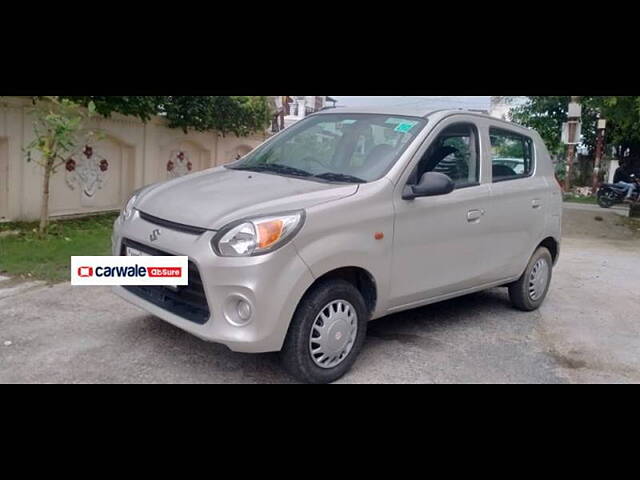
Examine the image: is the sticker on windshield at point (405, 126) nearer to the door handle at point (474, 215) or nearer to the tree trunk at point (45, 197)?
the door handle at point (474, 215)

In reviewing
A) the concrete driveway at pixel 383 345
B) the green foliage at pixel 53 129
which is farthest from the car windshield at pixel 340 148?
the green foliage at pixel 53 129

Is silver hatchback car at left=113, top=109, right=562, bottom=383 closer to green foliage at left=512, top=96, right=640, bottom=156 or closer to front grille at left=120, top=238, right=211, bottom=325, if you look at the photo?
front grille at left=120, top=238, right=211, bottom=325

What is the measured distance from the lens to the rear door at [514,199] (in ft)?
16.1

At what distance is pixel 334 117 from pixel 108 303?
255 cm

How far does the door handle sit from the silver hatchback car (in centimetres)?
2

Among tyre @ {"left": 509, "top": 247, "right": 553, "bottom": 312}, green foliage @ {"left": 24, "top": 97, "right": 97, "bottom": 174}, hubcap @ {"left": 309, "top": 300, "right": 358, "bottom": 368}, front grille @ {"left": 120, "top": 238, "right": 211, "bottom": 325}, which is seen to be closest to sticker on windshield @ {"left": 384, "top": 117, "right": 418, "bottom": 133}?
hubcap @ {"left": 309, "top": 300, "right": 358, "bottom": 368}

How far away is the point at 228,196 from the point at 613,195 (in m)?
17.3

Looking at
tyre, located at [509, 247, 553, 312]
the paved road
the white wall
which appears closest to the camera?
tyre, located at [509, 247, 553, 312]

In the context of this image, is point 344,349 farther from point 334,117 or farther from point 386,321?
point 334,117

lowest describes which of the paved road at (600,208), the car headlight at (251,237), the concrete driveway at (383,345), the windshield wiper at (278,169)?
the concrete driveway at (383,345)

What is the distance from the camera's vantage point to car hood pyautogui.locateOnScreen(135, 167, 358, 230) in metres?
3.44

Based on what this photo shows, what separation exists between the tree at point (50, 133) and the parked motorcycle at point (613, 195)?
51.6ft

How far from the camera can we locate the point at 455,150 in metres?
4.61
